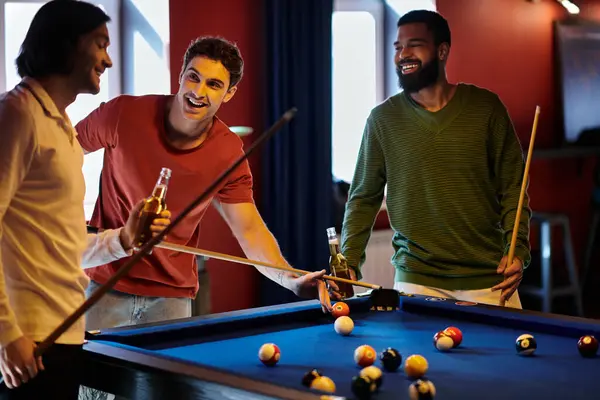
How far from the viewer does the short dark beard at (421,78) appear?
337 centimetres

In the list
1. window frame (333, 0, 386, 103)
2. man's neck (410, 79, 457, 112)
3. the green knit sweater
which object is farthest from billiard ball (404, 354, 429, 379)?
window frame (333, 0, 386, 103)

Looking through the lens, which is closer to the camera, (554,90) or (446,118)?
(446,118)

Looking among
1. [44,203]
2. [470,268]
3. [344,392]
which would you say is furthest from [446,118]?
[44,203]

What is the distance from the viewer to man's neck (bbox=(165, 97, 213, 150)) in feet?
9.52

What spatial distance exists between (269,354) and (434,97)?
148cm

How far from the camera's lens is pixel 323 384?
6.43 feet

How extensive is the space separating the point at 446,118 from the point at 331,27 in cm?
190

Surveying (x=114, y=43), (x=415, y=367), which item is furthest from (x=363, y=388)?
(x=114, y=43)

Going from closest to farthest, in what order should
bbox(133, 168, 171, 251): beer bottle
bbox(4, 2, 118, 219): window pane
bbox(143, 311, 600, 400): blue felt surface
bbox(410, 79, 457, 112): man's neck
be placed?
bbox(143, 311, 600, 400): blue felt surface → bbox(133, 168, 171, 251): beer bottle → bbox(410, 79, 457, 112): man's neck → bbox(4, 2, 118, 219): window pane

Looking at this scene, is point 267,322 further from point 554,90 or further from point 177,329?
point 554,90

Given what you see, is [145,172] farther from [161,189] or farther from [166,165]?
[161,189]

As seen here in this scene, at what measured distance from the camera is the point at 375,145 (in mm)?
3402

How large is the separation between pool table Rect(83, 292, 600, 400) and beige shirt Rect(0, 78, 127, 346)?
0.24 meters

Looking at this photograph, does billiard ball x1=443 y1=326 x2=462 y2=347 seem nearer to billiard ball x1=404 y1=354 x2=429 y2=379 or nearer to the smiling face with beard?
billiard ball x1=404 y1=354 x2=429 y2=379
